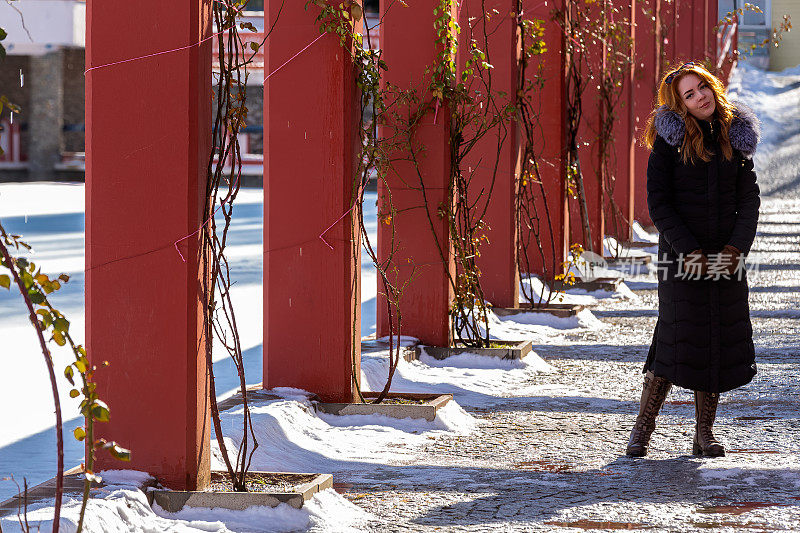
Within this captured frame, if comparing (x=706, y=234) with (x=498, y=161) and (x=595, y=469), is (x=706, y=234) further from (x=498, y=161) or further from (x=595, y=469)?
(x=498, y=161)

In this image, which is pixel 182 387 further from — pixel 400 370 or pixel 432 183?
pixel 432 183

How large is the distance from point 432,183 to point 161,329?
3.40 meters

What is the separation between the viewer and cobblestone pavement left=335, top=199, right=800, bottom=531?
4.10 meters

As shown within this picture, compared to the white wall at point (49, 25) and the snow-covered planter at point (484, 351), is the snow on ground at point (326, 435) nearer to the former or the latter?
the snow-covered planter at point (484, 351)

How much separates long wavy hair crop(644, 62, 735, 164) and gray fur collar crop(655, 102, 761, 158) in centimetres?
2

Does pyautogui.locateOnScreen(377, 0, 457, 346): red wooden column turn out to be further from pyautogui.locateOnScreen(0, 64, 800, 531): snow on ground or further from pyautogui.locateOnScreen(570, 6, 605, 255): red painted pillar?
pyautogui.locateOnScreen(570, 6, 605, 255): red painted pillar

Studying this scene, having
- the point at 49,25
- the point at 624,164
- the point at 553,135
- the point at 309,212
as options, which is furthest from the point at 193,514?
the point at 49,25

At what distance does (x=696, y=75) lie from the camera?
4965 millimetres

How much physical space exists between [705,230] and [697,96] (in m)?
0.52

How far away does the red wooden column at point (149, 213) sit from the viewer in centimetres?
405

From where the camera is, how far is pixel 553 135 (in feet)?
35.4

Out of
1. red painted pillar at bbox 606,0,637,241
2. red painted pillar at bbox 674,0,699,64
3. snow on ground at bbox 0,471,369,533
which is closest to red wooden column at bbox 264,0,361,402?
snow on ground at bbox 0,471,369,533

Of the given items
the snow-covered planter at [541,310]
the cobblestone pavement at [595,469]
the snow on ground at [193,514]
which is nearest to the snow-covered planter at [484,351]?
the cobblestone pavement at [595,469]

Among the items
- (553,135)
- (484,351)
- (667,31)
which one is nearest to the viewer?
(484,351)
